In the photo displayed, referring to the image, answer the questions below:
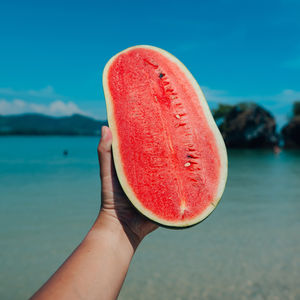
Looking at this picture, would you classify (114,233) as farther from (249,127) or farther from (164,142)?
(249,127)

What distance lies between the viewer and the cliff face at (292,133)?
24.4m

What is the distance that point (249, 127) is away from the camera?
25.2 m

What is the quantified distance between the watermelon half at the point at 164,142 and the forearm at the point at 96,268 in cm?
19

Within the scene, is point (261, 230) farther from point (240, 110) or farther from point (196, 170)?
point (240, 110)

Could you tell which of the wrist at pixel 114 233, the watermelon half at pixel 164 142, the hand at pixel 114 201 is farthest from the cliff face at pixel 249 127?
the wrist at pixel 114 233

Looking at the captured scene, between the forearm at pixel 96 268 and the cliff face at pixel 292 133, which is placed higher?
the forearm at pixel 96 268

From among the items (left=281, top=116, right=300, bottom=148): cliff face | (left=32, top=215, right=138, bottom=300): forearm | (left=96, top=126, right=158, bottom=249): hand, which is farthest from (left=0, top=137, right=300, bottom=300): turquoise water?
(left=281, top=116, right=300, bottom=148): cliff face

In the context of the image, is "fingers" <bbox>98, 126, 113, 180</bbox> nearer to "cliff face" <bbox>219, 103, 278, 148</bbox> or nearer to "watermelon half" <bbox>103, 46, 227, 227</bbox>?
"watermelon half" <bbox>103, 46, 227, 227</bbox>

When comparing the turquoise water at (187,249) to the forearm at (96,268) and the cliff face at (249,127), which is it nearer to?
the forearm at (96,268)

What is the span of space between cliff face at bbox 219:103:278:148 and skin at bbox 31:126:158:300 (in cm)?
2424

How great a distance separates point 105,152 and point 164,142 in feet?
1.04

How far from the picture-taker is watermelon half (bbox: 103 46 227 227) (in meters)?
1.58

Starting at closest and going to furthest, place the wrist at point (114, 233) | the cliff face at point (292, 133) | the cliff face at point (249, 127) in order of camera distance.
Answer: the wrist at point (114, 233), the cliff face at point (292, 133), the cliff face at point (249, 127)

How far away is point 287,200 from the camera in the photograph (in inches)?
281
